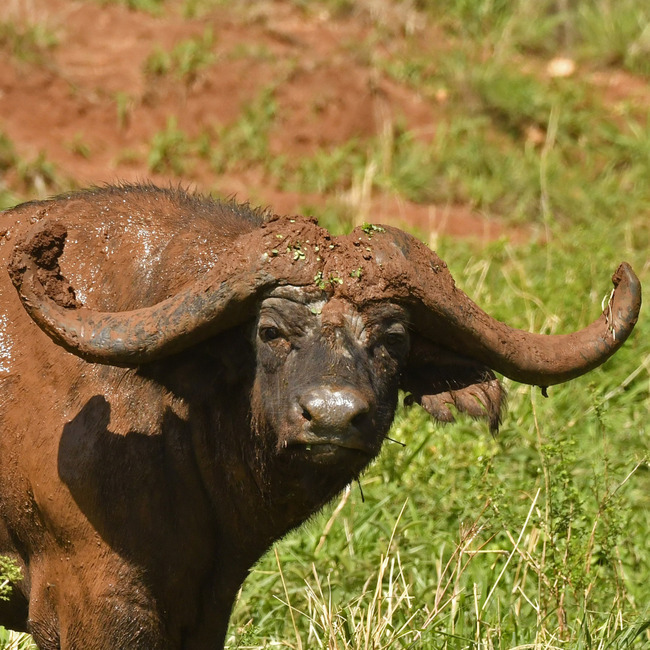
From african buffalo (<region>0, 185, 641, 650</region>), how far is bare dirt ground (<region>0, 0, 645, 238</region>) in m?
6.57

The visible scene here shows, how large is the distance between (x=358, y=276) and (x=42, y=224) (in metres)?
1.11

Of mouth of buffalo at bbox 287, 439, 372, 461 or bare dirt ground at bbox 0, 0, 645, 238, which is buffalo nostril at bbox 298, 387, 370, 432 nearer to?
mouth of buffalo at bbox 287, 439, 372, 461

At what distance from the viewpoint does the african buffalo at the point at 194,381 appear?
412cm

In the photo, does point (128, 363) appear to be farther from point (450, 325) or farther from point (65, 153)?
point (65, 153)

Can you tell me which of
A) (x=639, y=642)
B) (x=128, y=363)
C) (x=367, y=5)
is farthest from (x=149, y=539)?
(x=367, y=5)

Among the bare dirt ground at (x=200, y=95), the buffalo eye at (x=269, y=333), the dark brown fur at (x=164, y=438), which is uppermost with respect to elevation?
Answer: the bare dirt ground at (x=200, y=95)

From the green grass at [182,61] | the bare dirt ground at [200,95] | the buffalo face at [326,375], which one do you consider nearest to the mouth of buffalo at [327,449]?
the buffalo face at [326,375]

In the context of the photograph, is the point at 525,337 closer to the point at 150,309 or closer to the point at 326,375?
the point at 326,375

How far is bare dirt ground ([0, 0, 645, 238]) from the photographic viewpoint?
1183cm

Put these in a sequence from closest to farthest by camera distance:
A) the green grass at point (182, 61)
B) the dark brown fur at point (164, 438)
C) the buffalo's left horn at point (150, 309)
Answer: the buffalo's left horn at point (150, 309)
the dark brown fur at point (164, 438)
the green grass at point (182, 61)

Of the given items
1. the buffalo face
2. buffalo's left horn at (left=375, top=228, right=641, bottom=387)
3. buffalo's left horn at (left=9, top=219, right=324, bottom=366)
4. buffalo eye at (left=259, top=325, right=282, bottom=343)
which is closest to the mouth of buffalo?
the buffalo face

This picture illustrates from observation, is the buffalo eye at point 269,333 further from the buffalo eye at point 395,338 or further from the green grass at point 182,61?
the green grass at point 182,61

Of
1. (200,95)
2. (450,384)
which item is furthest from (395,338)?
(200,95)

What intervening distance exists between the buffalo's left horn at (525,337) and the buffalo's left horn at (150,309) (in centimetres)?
55
